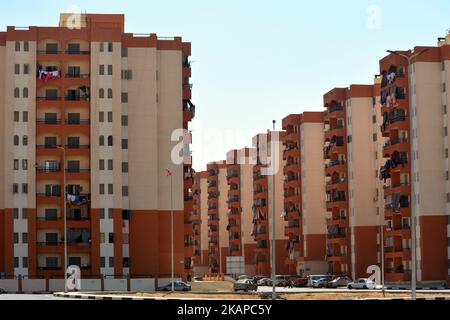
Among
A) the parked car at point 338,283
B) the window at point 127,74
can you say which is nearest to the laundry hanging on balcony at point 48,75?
the window at point 127,74

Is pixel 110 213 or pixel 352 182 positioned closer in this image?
pixel 110 213

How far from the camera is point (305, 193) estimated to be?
154500 mm

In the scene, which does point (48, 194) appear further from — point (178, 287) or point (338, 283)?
point (338, 283)

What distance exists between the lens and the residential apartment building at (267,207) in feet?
575

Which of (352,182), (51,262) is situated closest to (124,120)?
(51,262)

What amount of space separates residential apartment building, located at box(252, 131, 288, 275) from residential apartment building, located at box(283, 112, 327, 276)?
11.9 meters

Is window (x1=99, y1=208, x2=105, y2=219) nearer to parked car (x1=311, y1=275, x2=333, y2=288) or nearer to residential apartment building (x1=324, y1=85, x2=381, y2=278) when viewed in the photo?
parked car (x1=311, y1=275, x2=333, y2=288)

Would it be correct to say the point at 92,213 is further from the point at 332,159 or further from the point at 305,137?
the point at 305,137

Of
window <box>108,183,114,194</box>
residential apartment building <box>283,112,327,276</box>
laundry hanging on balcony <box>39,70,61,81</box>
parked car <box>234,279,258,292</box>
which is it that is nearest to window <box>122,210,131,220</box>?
window <box>108,183,114,194</box>

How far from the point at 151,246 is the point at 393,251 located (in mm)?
30101

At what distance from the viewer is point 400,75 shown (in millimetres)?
114375

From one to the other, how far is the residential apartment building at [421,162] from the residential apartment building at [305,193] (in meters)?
34.6

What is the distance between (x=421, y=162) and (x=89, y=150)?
39483 millimetres
